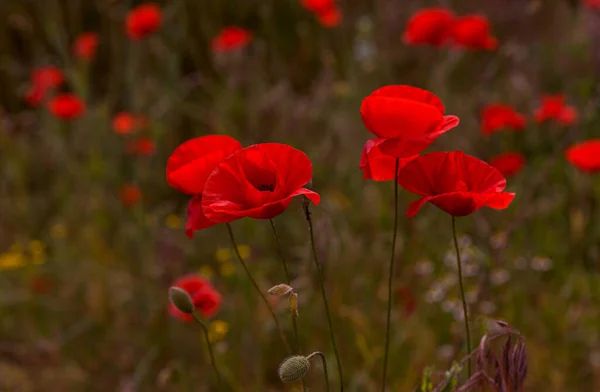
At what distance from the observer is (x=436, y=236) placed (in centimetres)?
205

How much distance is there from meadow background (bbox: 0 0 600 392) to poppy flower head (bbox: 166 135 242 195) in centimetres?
36

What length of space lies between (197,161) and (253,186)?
0.22ft

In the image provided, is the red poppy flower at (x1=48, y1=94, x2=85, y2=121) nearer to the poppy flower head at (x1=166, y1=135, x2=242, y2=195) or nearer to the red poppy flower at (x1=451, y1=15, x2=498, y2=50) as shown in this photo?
the red poppy flower at (x1=451, y1=15, x2=498, y2=50)

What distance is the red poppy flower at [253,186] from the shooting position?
0.67 metres

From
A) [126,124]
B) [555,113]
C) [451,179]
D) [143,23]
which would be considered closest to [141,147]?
[126,124]

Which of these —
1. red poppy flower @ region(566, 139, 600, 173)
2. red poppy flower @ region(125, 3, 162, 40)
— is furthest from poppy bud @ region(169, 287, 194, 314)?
red poppy flower @ region(125, 3, 162, 40)

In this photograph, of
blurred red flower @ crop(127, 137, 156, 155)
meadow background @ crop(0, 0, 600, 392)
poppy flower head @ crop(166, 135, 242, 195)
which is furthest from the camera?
blurred red flower @ crop(127, 137, 156, 155)

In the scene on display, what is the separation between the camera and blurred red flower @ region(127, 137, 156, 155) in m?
2.31

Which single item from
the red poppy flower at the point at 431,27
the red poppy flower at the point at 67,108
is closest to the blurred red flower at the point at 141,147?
the red poppy flower at the point at 67,108

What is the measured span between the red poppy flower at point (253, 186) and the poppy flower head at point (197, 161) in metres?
0.04

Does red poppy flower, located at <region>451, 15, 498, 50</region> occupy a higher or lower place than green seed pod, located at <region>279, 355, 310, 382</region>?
lower

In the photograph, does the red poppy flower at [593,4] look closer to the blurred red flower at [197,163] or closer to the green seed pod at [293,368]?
the blurred red flower at [197,163]

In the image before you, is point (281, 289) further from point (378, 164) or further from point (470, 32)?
point (470, 32)

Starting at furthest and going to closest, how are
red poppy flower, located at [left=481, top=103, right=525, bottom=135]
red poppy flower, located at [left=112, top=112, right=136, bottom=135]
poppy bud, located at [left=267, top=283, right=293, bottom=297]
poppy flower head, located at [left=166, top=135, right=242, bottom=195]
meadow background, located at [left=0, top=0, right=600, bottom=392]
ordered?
red poppy flower, located at [left=112, top=112, right=136, bottom=135]
red poppy flower, located at [left=481, top=103, right=525, bottom=135]
meadow background, located at [left=0, top=0, right=600, bottom=392]
poppy flower head, located at [left=166, top=135, right=242, bottom=195]
poppy bud, located at [left=267, top=283, right=293, bottom=297]
